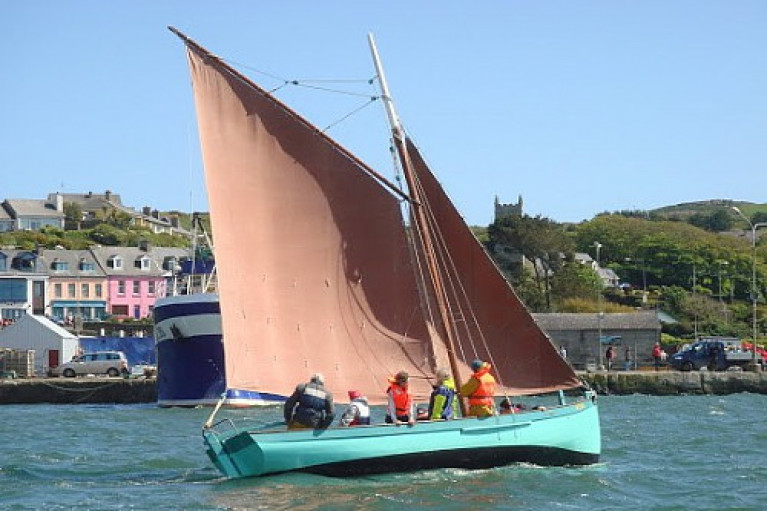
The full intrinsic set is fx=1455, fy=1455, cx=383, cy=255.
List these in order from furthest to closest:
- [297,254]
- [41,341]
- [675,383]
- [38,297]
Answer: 1. [38,297]
2. [41,341]
3. [675,383]
4. [297,254]

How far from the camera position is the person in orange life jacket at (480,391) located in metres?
28.0

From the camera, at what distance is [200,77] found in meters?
29.1

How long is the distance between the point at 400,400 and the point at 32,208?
143724 millimetres

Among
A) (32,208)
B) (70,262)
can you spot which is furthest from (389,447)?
(32,208)

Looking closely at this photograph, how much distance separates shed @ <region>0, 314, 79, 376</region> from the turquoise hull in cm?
5217

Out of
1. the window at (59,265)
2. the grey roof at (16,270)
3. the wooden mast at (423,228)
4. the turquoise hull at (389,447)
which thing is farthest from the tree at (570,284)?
the turquoise hull at (389,447)

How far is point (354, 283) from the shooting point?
29.8 meters

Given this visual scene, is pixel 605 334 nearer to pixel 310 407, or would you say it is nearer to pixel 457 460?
pixel 457 460

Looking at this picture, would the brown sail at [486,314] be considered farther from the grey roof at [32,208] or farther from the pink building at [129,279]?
the grey roof at [32,208]

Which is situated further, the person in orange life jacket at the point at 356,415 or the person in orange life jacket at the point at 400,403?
the person in orange life jacket at the point at 356,415

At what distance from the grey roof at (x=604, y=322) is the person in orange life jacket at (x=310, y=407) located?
51.2 metres

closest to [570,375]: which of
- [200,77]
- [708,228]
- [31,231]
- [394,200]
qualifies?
[394,200]

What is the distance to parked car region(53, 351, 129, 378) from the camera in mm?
72000

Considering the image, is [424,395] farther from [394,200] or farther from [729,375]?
[729,375]
